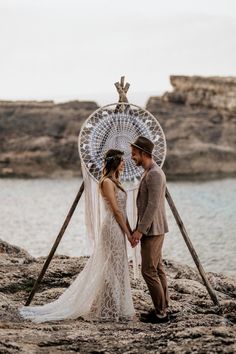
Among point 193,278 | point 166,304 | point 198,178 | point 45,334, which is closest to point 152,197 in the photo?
point 166,304

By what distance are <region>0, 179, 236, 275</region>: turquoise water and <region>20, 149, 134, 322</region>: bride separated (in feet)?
35.6

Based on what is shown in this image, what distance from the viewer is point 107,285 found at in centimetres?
789

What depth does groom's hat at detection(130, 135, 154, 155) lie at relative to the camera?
7.61 meters

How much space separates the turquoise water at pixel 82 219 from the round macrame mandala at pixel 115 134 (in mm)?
10104

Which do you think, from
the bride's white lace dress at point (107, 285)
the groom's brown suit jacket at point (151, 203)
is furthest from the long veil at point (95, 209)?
the groom's brown suit jacket at point (151, 203)

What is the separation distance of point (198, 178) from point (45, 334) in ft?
171

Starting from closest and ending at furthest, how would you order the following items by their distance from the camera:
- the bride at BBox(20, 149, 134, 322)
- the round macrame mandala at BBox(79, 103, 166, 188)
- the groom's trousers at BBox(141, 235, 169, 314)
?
the groom's trousers at BBox(141, 235, 169, 314) → the bride at BBox(20, 149, 134, 322) → the round macrame mandala at BBox(79, 103, 166, 188)

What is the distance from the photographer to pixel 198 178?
58.4 metres

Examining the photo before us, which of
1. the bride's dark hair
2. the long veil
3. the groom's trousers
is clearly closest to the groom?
the groom's trousers

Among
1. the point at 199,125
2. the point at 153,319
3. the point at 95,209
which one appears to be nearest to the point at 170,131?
the point at 199,125

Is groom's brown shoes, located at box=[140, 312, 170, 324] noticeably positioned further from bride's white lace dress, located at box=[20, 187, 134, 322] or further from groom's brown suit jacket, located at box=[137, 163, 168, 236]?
groom's brown suit jacket, located at box=[137, 163, 168, 236]

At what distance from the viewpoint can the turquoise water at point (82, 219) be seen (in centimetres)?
2450

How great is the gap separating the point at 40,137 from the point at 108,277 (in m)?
58.4

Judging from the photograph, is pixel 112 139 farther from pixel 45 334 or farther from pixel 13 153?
pixel 13 153
